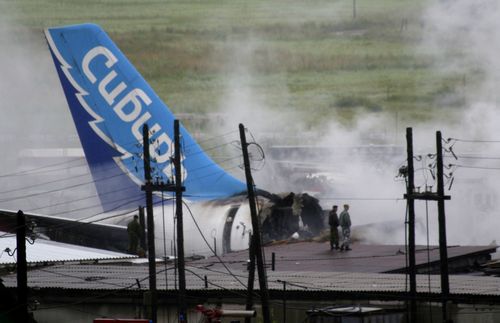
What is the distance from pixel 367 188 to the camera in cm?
4312

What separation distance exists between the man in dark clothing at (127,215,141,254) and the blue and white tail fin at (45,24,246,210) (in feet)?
12.2

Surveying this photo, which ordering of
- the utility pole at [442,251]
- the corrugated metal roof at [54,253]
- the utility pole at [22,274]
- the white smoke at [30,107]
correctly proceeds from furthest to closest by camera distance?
the white smoke at [30,107] < the corrugated metal roof at [54,253] < the utility pole at [442,251] < the utility pole at [22,274]

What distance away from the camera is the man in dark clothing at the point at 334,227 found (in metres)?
33.1

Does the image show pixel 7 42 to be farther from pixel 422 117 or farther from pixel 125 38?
pixel 422 117

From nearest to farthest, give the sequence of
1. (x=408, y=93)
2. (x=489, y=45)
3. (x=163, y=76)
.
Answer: (x=489, y=45)
(x=408, y=93)
(x=163, y=76)

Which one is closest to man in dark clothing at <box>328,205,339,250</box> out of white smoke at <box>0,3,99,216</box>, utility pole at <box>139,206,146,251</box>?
utility pole at <box>139,206,146,251</box>

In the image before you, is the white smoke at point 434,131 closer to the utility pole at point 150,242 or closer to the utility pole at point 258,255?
the utility pole at point 150,242

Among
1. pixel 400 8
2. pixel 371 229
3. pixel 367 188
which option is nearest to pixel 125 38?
pixel 400 8

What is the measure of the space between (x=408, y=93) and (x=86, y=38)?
26053 millimetres

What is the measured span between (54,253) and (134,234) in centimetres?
185

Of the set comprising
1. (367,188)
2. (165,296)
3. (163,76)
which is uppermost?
(163,76)

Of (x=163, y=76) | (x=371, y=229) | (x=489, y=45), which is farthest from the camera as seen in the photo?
(x=163, y=76)

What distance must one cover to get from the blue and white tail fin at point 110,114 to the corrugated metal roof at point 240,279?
679cm

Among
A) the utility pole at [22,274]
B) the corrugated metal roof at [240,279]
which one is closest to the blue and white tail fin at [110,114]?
the corrugated metal roof at [240,279]
